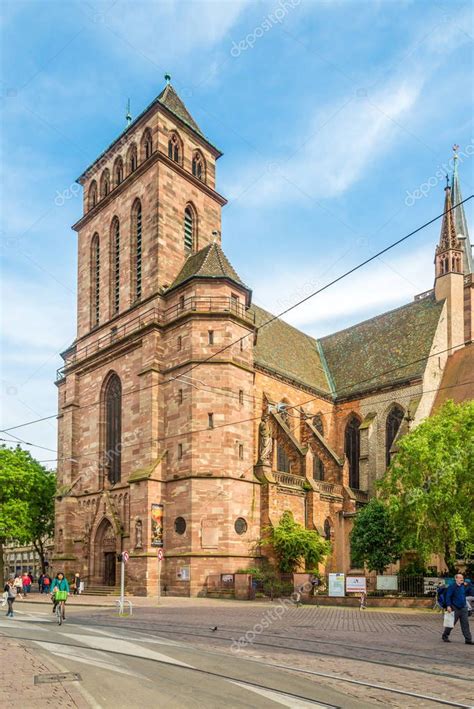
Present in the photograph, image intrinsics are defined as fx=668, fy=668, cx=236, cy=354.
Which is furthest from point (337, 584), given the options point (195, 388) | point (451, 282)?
point (451, 282)

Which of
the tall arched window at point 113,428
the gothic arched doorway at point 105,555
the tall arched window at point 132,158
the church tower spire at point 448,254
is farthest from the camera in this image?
the church tower spire at point 448,254

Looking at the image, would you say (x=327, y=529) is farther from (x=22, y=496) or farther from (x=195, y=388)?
(x=22, y=496)

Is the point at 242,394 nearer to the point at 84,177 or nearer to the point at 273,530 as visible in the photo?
the point at 273,530

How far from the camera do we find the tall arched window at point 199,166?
41.2 m

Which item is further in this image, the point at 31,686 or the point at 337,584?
the point at 337,584

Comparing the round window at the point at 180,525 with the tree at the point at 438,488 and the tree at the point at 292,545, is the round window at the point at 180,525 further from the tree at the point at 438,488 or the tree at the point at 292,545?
the tree at the point at 438,488

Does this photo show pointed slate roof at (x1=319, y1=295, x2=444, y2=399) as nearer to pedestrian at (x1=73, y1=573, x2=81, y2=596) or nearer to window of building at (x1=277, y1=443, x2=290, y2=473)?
window of building at (x1=277, y1=443, x2=290, y2=473)

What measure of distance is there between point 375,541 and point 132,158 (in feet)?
85.3

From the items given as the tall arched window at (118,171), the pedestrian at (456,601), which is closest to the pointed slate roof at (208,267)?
the tall arched window at (118,171)

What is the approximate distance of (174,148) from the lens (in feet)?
130

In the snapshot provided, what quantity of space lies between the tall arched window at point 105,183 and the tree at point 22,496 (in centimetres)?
1749

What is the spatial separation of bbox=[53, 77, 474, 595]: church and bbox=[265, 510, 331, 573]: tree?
84 centimetres

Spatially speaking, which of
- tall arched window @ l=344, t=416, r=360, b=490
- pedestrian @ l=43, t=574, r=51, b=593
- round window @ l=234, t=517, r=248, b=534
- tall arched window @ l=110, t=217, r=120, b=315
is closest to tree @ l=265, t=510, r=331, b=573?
round window @ l=234, t=517, r=248, b=534

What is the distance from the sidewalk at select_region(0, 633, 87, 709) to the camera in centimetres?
707
